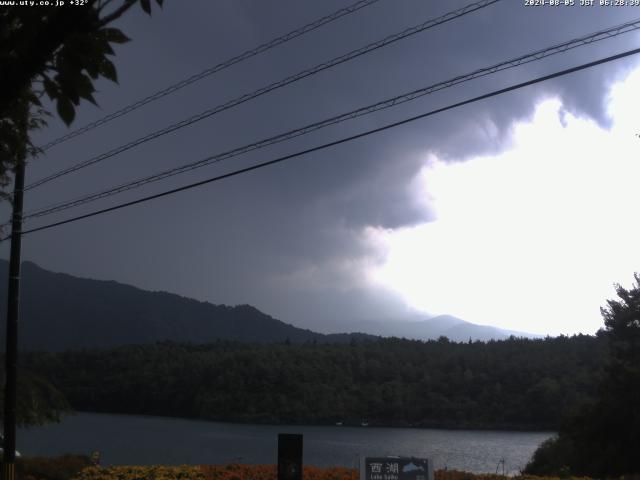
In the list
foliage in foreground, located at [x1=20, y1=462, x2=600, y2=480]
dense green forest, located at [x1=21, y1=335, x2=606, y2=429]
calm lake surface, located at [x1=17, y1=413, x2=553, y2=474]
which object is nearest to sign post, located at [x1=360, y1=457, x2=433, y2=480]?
foliage in foreground, located at [x1=20, y1=462, x2=600, y2=480]

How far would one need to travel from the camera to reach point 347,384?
69562mm

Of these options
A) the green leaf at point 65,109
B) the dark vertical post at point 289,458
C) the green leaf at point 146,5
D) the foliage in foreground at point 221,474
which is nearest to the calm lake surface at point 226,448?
the foliage in foreground at point 221,474

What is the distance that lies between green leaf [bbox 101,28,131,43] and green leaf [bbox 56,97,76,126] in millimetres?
324

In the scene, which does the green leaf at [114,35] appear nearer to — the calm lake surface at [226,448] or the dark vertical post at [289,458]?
the dark vertical post at [289,458]

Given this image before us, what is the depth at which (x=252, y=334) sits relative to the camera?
639 feet

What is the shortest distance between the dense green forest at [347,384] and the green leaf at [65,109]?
5623 centimetres

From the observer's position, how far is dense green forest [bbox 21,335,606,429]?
2314 inches

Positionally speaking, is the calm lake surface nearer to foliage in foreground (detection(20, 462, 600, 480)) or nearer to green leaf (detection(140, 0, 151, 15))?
foliage in foreground (detection(20, 462, 600, 480))

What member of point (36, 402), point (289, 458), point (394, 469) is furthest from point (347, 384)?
point (394, 469)

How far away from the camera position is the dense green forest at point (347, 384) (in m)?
58.8

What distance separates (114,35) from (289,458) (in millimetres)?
8878

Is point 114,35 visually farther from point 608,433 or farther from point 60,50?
point 608,433

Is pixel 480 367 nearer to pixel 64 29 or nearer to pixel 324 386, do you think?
pixel 324 386

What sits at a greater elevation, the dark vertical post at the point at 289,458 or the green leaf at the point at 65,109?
the green leaf at the point at 65,109
